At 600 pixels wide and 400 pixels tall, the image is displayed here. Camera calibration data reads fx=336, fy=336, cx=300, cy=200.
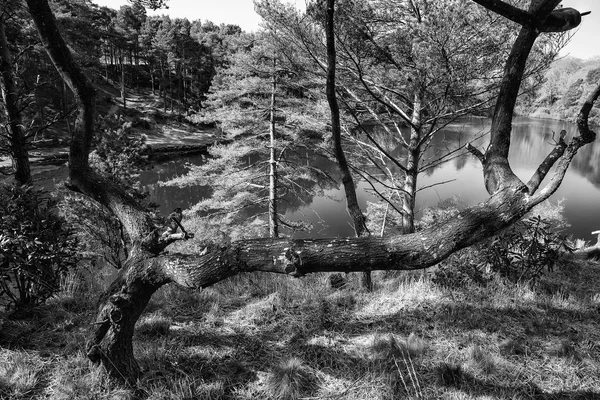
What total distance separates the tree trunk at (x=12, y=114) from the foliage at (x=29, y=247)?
74.1 inches

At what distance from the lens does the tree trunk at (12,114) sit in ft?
15.4

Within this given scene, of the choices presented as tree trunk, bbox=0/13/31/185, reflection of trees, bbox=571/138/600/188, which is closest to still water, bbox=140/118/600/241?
reflection of trees, bbox=571/138/600/188

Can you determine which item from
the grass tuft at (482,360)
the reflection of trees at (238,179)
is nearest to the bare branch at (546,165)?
the grass tuft at (482,360)

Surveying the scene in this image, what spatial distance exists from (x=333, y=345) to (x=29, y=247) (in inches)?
108

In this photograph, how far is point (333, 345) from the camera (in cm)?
273

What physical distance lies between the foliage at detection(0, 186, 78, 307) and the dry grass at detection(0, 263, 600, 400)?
0.79 ft

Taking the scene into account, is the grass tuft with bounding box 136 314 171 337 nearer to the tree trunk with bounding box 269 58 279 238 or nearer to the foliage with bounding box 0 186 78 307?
the foliage with bounding box 0 186 78 307

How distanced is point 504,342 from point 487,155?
157 cm

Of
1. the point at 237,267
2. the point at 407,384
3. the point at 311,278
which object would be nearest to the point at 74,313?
the point at 237,267

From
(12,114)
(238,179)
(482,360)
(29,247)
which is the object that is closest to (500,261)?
Answer: (482,360)

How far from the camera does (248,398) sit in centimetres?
218

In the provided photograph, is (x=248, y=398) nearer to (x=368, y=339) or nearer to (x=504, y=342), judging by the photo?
(x=368, y=339)

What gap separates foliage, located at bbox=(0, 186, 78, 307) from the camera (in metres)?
2.87

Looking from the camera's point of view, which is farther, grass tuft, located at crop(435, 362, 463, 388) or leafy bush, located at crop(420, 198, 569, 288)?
leafy bush, located at crop(420, 198, 569, 288)
